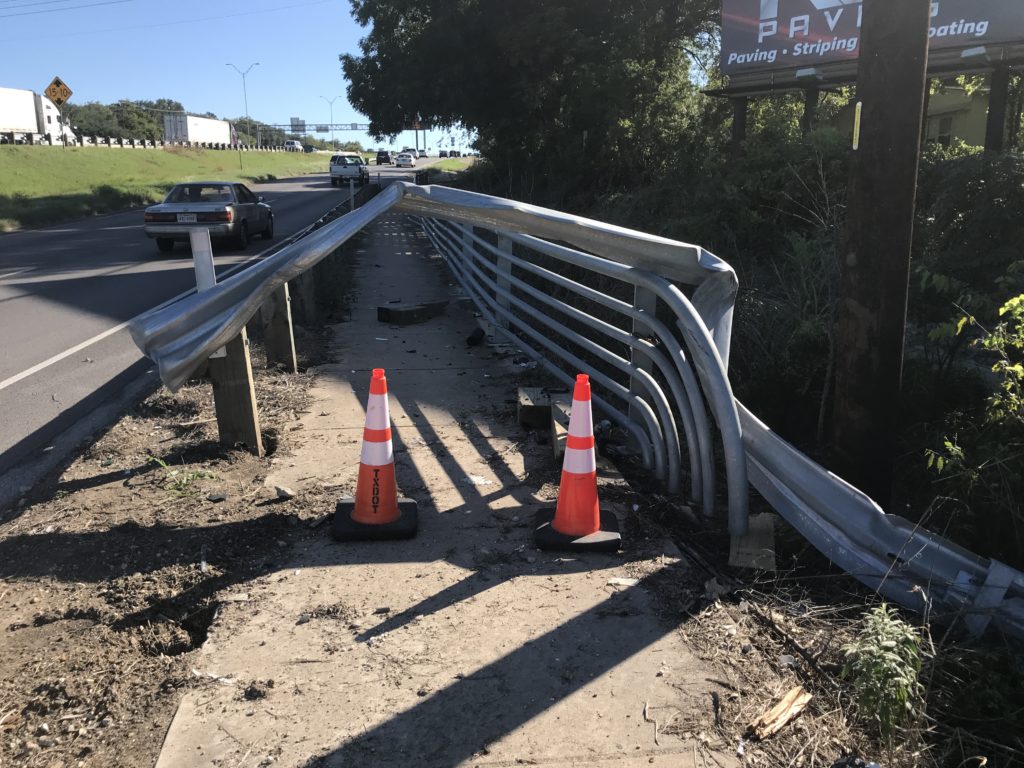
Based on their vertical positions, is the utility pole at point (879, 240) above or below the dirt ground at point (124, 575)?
above

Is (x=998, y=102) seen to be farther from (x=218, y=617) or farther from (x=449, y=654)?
(x=218, y=617)

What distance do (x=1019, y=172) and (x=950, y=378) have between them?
3.85 metres

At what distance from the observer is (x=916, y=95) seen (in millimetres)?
3484

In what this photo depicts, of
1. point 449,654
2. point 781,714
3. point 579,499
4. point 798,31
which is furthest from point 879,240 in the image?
point 798,31

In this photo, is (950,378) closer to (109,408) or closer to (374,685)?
(374,685)

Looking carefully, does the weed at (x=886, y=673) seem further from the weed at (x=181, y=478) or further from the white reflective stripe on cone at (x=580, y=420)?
the weed at (x=181, y=478)

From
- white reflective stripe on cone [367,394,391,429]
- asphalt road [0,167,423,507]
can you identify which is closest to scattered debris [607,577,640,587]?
white reflective stripe on cone [367,394,391,429]

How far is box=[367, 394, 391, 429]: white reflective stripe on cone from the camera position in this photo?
13.0 ft

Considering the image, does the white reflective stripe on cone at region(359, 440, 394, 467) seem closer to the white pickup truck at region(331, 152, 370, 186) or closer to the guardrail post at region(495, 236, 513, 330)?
the guardrail post at region(495, 236, 513, 330)

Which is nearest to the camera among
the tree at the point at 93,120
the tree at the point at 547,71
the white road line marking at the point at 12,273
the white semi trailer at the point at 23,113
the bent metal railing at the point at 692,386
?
the bent metal railing at the point at 692,386

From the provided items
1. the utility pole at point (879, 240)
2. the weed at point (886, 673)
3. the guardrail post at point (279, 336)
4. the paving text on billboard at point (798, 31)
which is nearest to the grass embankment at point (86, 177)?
the guardrail post at point (279, 336)

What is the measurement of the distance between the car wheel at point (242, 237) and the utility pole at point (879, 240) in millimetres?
15647

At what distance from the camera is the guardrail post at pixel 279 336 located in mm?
7148

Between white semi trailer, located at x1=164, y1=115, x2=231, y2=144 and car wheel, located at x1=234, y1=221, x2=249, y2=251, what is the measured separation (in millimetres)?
116266
